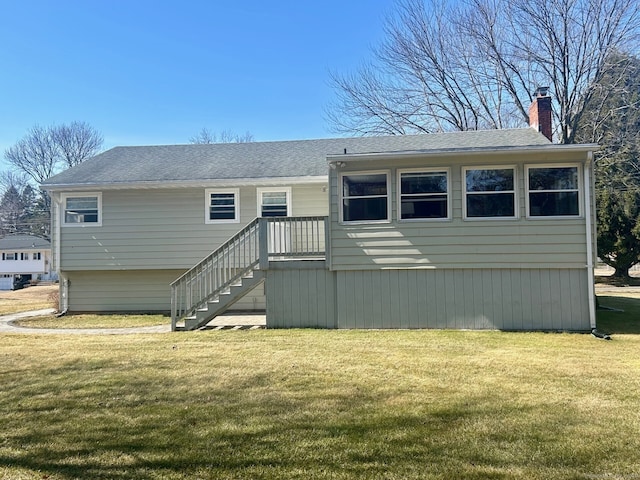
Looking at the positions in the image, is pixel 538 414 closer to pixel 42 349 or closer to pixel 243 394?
pixel 243 394

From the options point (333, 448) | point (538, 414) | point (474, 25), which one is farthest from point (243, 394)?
point (474, 25)

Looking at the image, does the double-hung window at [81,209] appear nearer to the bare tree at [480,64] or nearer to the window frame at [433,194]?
the window frame at [433,194]

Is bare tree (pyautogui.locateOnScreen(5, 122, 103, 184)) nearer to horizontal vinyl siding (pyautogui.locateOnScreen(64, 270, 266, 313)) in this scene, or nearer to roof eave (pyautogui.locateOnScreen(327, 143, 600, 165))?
horizontal vinyl siding (pyautogui.locateOnScreen(64, 270, 266, 313))

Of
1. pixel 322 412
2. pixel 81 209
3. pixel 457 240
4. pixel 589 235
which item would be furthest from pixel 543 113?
pixel 81 209

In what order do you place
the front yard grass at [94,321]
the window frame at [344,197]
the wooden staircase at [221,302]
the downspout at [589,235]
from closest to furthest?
the downspout at [589,235], the window frame at [344,197], the wooden staircase at [221,302], the front yard grass at [94,321]

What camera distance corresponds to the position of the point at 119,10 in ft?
42.7

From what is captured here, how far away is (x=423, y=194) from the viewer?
9469 mm

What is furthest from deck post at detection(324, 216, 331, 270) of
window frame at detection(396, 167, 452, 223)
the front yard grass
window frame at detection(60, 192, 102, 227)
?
window frame at detection(60, 192, 102, 227)

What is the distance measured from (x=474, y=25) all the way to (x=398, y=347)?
18.2 meters

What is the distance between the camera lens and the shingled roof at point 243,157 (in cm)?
1195

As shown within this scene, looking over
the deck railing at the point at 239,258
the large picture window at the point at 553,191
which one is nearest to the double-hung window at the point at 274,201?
the deck railing at the point at 239,258

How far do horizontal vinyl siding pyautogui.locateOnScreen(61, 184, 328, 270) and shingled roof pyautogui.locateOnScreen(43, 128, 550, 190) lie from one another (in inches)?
20.2

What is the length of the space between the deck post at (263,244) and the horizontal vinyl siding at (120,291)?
4.53m

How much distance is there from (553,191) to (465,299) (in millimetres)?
2921
